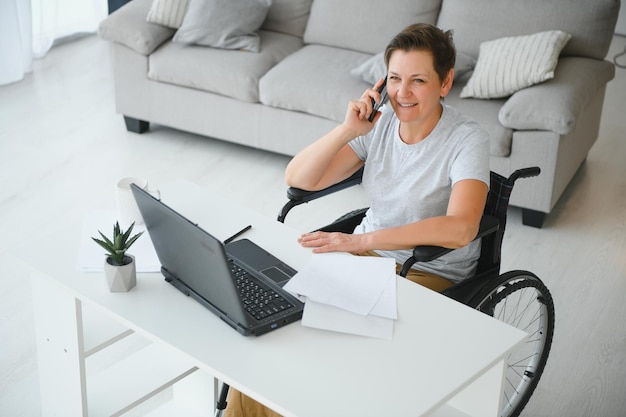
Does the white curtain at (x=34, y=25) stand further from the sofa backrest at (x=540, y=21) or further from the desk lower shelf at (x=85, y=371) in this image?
the desk lower shelf at (x=85, y=371)

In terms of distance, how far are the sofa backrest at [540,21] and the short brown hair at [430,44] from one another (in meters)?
1.69

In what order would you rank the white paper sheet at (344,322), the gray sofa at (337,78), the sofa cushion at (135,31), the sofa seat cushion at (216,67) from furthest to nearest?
the sofa cushion at (135,31) → the sofa seat cushion at (216,67) → the gray sofa at (337,78) → the white paper sheet at (344,322)

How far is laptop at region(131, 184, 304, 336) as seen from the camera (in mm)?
1723

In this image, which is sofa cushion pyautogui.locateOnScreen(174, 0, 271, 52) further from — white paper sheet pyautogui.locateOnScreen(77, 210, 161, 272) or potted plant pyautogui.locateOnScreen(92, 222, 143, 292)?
potted plant pyautogui.locateOnScreen(92, 222, 143, 292)

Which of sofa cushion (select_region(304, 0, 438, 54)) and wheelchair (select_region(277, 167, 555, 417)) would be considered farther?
sofa cushion (select_region(304, 0, 438, 54))

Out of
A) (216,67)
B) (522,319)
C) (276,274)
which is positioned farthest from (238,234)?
(216,67)

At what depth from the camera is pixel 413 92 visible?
7.20 feet

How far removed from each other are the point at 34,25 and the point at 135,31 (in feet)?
4.97

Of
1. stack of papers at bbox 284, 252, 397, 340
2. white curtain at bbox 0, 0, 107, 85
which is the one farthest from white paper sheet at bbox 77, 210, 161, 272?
white curtain at bbox 0, 0, 107, 85

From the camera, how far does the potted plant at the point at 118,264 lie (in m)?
1.88

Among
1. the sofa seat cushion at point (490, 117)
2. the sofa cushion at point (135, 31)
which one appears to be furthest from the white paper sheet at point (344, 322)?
the sofa cushion at point (135, 31)

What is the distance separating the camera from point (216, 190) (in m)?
3.80

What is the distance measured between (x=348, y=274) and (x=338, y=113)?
1.85m

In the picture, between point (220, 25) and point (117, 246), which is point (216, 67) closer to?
point (220, 25)
